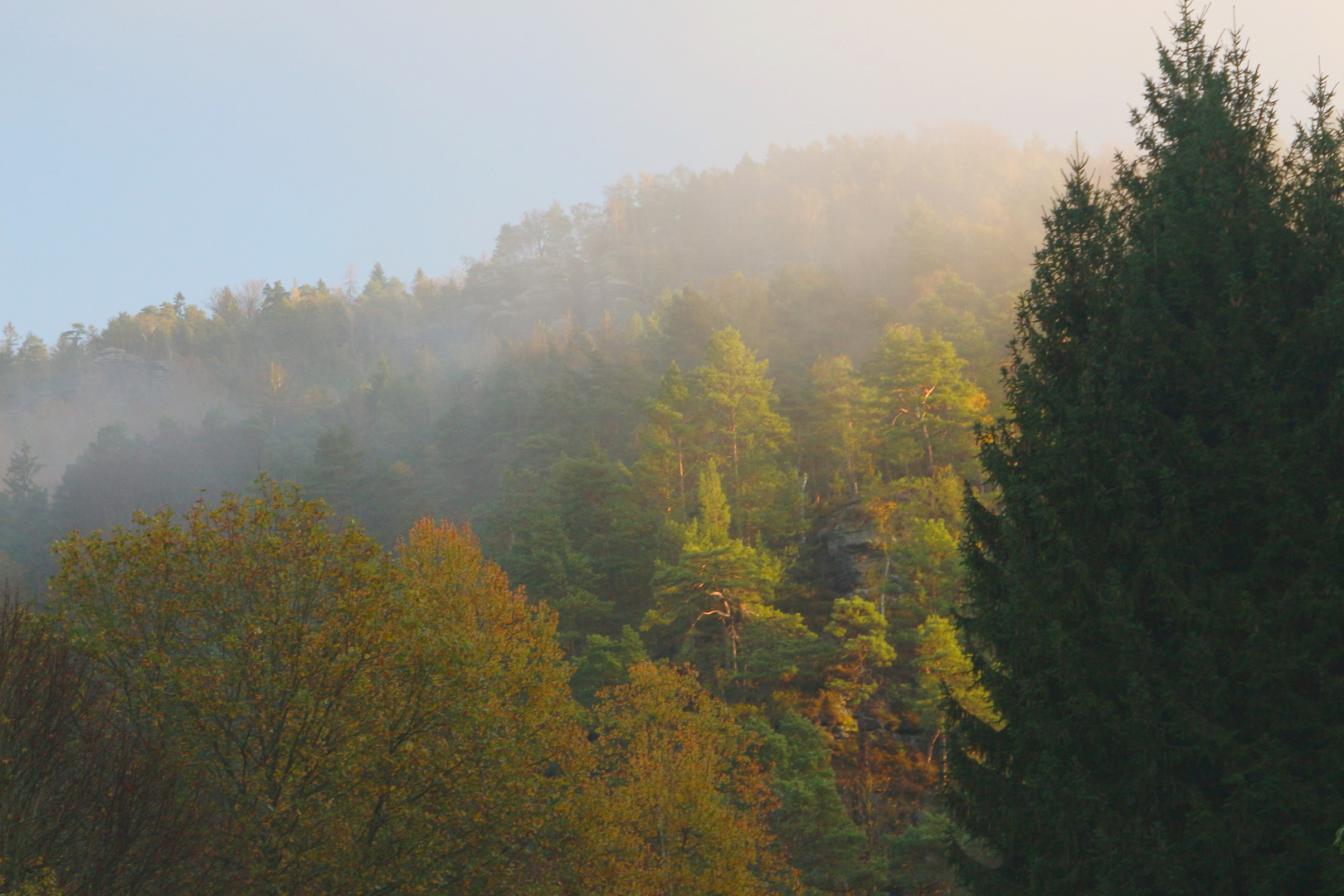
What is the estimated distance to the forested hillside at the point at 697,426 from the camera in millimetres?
30438

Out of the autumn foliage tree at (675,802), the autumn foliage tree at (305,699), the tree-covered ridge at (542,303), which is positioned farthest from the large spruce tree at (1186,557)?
the tree-covered ridge at (542,303)

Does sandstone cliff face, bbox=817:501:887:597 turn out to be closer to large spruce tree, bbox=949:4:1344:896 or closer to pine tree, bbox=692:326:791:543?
pine tree, bbox=692:326:791:543

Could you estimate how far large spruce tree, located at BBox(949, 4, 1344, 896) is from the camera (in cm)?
834

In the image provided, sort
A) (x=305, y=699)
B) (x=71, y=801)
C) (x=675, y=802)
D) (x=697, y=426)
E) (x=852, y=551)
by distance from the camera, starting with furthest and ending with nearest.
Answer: (x=697, y=426), (x=852, y=551), (x=675, y=802), (x=305, y=699), (x=71, y=801)

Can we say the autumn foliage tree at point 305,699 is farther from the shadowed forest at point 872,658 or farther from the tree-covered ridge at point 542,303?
the tree-covered ridge at point 542,303

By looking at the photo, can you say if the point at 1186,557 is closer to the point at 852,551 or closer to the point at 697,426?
the point at 852,551

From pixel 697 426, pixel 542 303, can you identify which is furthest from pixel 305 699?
pixel 542 303

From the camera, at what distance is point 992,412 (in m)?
41.9

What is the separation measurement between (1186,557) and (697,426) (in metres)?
33.2

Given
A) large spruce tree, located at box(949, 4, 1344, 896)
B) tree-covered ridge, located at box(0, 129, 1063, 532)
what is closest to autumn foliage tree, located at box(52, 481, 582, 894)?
large spruce tree, located at box(949, 4, 1344, 896)

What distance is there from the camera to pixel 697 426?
42.2 metres

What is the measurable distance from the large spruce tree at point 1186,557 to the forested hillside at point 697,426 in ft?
8.70

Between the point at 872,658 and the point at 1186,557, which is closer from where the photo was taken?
the point at 1186,557

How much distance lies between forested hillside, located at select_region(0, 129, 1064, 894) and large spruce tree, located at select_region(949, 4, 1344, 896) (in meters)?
2.65
